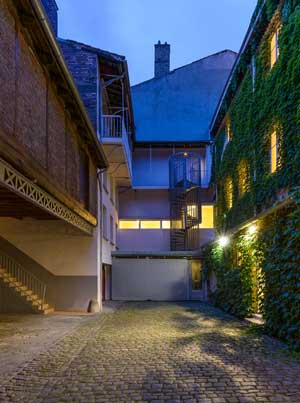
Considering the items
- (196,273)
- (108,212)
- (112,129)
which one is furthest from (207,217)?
(112,129)

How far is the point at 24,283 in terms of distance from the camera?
13.4 metres

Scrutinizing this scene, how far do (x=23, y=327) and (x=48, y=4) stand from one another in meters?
12.0

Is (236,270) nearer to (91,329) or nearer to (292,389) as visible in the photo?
(91,329)

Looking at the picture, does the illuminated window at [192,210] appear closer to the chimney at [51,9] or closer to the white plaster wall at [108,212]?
the white plaster wall at [108,212]

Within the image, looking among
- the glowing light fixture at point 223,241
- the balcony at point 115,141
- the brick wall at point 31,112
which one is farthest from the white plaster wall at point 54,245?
the glowing light fixture at point 223,241

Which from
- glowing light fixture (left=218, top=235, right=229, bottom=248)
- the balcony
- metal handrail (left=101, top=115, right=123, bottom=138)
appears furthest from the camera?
metal handrail (left=101, top=115, right=123, bottom=138)

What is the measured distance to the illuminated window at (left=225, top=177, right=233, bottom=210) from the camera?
1620 centimetres

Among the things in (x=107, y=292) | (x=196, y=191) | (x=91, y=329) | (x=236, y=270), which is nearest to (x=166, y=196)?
(x=196, y=191)

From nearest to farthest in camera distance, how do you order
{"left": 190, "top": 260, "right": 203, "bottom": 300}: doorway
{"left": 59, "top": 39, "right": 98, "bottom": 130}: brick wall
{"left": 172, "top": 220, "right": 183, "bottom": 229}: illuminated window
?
{"left": 59, "top": 39, "right": 98, "bottom": 130}: brick wall → {"left": 190, "top": 260, "right": 203, "bottom": 300}: doorway → {"left": 172, "top": 220, "right": 183, "bottom": 229}: illuminated window

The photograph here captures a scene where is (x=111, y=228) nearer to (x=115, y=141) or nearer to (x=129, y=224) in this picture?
(x=129, y=224)

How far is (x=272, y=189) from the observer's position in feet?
35.4

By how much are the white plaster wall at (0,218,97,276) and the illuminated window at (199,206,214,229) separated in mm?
9746

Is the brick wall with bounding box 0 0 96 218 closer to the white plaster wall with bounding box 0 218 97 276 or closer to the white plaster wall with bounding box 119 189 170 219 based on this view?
the white plaster wall with bounding box 0 218 97 276

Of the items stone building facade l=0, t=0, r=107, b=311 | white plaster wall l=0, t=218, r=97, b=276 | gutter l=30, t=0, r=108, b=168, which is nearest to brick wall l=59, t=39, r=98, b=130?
stone building facade l=0, t=0, r=107, b=311
